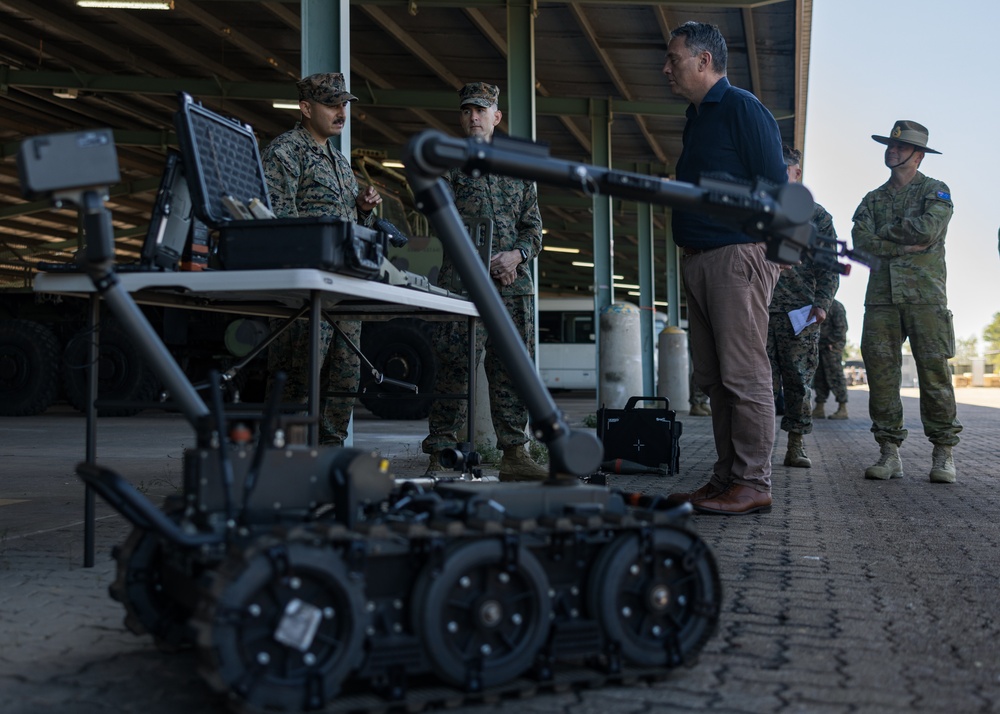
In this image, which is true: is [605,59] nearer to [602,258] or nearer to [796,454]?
[602,258]

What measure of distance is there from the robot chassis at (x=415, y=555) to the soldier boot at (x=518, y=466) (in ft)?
10.8

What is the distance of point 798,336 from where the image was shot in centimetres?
740

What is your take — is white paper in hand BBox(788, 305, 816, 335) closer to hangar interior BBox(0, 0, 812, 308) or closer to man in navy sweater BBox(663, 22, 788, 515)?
man in navy sweater BBox(663, 22, 788, 515)

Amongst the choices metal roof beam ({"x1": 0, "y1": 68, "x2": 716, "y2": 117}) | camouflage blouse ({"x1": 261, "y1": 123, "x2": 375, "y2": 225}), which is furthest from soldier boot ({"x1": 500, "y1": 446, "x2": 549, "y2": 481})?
metal roof beam ({"x1": 0, "y1": 68, "x2": 716, "y2": 117})

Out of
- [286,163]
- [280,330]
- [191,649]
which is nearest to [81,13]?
[286,163]

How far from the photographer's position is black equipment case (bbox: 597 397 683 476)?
258 inches

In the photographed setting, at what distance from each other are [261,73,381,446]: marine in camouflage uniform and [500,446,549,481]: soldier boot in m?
1.05

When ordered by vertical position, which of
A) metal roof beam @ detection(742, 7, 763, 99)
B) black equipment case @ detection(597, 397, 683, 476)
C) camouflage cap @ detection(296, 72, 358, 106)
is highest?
metal roof beam @ detection(742, 7, 763, 99)

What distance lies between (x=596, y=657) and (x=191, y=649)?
0.93m

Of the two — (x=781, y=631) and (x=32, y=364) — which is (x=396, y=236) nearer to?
(x=781, y=631)

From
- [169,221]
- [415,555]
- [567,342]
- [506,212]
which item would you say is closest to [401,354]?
[506,212]

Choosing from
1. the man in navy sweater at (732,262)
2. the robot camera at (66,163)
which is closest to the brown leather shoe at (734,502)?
the man in navy sweater at (732,262)

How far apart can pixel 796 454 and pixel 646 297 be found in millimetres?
12143

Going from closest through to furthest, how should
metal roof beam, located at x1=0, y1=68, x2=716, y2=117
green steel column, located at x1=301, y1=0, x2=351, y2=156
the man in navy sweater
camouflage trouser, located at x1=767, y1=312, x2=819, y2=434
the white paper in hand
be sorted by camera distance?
the man in navy sweater
green steel column, located at x1=301, y1=0, x2=351, y2=156
the white paper in hand
camouflage trouser, located at x1=767, y1=312, x2=819, y2=434
metal roof beam, located at x1=0, y1=68, x2=716, y2=117
